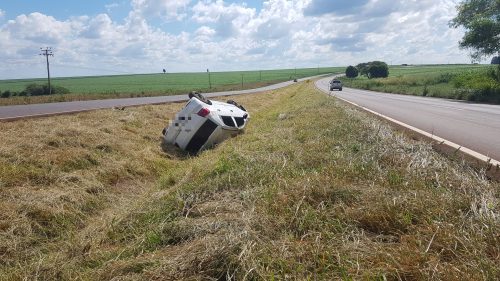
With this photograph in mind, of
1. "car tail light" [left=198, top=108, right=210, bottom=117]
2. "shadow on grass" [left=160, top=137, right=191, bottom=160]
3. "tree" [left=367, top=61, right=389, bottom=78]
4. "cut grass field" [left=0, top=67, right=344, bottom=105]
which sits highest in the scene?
"tree" [left=367, top=61, right=389, bottom=78]

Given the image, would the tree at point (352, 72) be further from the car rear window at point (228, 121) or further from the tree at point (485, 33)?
the car rear window at point (228, 121)

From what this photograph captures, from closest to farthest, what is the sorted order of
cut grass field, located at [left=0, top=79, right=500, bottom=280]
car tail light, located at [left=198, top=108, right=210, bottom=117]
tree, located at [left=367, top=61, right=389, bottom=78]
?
cut grass field, located at [left=0, top=79, right=500, bottom=280], car tail light, located at [left=198, top=108, right=210, bottom=117], tree, located at [left=367, top=61, right=389, bottom=78]

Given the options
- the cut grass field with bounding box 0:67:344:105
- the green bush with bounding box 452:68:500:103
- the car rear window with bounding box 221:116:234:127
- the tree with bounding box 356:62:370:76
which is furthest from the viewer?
the tree with bounding box 356:62:370:76

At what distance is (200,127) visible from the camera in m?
11.4

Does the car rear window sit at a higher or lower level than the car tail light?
lower

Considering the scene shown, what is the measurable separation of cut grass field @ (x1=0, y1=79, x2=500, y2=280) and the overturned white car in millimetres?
3852

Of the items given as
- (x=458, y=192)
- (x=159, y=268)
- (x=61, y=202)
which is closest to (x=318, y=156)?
(x=458, y=192)

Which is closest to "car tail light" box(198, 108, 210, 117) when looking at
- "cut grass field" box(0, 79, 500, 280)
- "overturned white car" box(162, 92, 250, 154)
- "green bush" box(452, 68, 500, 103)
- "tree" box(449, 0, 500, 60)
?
"overturned white car" box(162, 92, 250, 154)

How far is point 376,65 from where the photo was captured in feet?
341

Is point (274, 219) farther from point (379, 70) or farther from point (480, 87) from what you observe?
point (379, 70)

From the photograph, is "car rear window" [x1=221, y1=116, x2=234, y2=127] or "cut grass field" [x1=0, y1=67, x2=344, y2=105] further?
"cut grass field" [x1=0, y1=67, x2=344, y2=105]

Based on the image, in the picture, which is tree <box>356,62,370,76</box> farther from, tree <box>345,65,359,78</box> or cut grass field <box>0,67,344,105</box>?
cut grass field <box>0,67,344,105</box>

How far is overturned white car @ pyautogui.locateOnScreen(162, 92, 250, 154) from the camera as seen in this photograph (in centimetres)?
1140

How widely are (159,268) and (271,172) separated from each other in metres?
2.54
